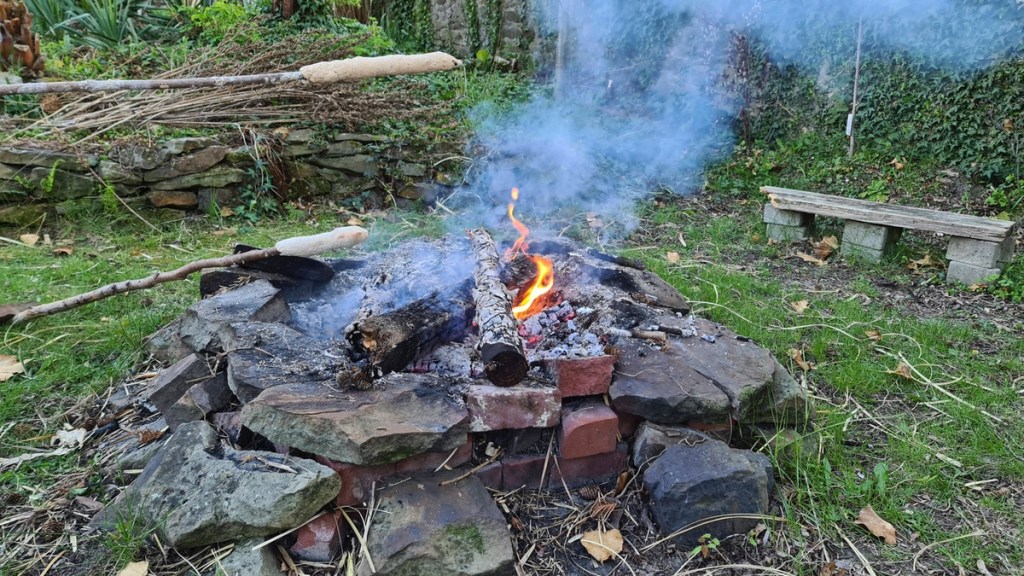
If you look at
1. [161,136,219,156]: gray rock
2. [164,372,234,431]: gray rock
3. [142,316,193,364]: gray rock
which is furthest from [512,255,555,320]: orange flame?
[161,136,219,156]: gray rock

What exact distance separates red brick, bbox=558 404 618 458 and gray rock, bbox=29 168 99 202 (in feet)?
16.4

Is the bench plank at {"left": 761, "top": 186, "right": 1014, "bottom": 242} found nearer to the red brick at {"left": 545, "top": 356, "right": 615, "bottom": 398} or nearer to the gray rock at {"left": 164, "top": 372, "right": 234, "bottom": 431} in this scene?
the red brick at {"left": 545, "top": 356, "right": 615, "bottom": 398}

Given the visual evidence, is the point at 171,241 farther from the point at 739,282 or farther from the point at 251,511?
the point at 739,282

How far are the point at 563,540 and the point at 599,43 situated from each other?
8008 millimetres

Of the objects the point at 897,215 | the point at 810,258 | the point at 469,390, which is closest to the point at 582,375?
the point at 469,390

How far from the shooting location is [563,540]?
2.21 m

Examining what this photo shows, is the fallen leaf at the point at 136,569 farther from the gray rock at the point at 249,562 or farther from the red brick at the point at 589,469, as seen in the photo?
A: the red brick at the point at 589,469

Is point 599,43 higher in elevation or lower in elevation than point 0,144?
higher

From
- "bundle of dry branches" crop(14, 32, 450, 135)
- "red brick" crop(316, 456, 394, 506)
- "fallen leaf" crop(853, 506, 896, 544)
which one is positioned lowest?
"fallen leaf" crop(853, 506, 896, 544)

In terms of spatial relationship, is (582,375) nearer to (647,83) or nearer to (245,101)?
(245,101)

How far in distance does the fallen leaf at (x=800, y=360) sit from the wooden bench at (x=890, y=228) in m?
2.28

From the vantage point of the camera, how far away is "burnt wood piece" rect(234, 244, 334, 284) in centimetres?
339

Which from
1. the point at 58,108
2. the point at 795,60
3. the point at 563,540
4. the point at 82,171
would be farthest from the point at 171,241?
the point at 795,60

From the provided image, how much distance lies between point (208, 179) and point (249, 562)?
15.2 ft
